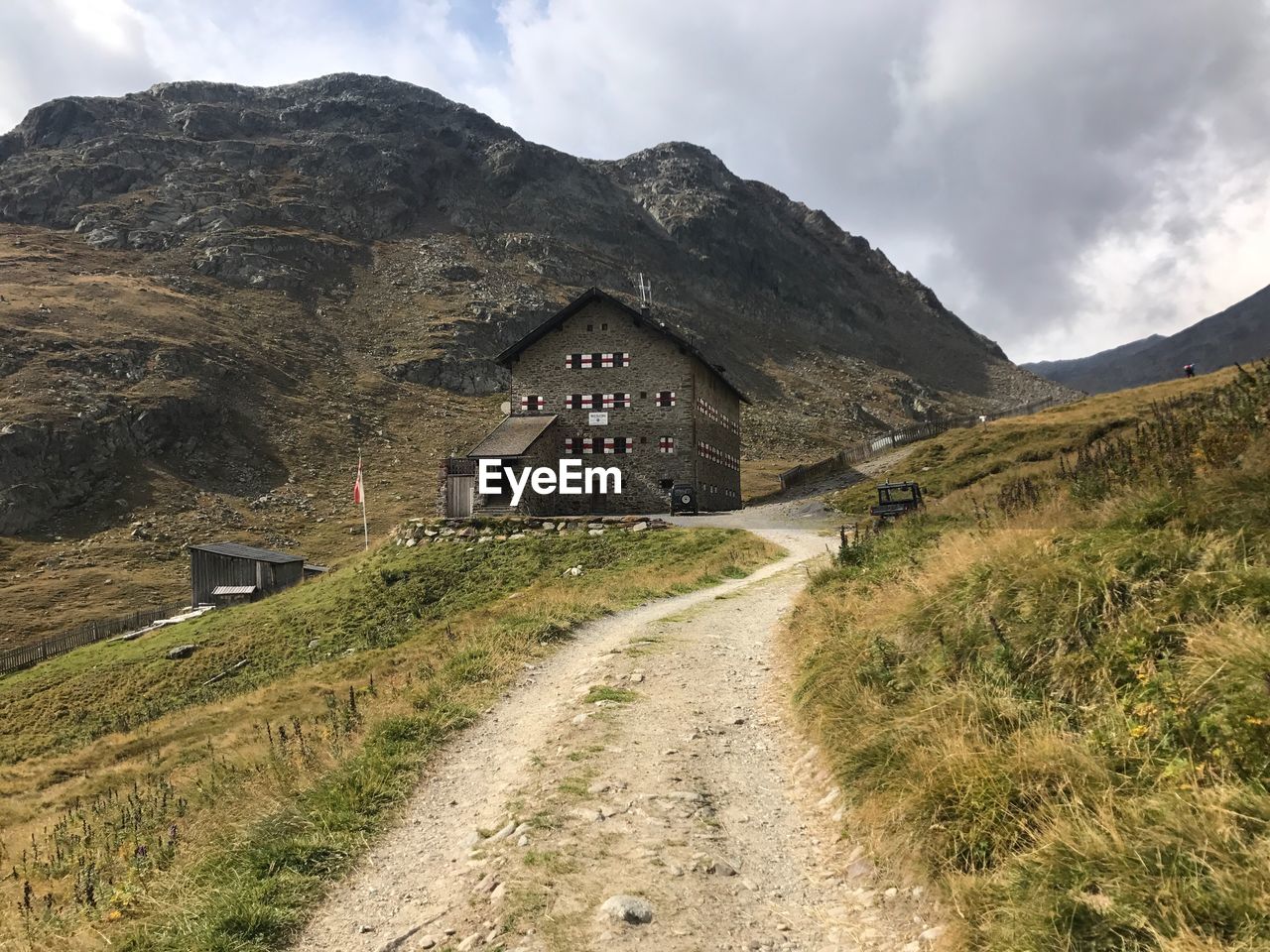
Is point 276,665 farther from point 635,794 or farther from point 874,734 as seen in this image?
point 874,734

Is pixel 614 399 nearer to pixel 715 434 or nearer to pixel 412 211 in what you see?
pixel 715 434

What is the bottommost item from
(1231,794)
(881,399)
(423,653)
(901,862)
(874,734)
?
(423,653)

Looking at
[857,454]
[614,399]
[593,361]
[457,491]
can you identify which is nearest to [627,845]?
[457,491]

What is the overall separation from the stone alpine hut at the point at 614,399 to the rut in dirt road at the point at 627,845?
31919 millimetres

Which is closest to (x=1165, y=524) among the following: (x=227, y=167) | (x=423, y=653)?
(x=423, y=653)

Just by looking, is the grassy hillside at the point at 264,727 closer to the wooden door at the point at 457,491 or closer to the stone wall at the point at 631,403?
the wooden door at the point at 457,491

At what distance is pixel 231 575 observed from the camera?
39125 millimetres

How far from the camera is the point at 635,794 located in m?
6.32

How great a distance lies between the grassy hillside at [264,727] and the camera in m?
5.82

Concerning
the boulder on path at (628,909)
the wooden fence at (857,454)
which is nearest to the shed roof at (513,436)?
the wooden fence at (857,454)

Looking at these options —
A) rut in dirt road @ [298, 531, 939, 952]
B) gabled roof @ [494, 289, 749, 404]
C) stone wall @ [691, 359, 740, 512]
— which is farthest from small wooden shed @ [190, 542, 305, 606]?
rut in dirt road @ [298, 531, 939, 952]

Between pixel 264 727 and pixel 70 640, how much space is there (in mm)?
31842

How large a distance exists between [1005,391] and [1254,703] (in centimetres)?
18667

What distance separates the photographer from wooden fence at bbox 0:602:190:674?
35.8m
